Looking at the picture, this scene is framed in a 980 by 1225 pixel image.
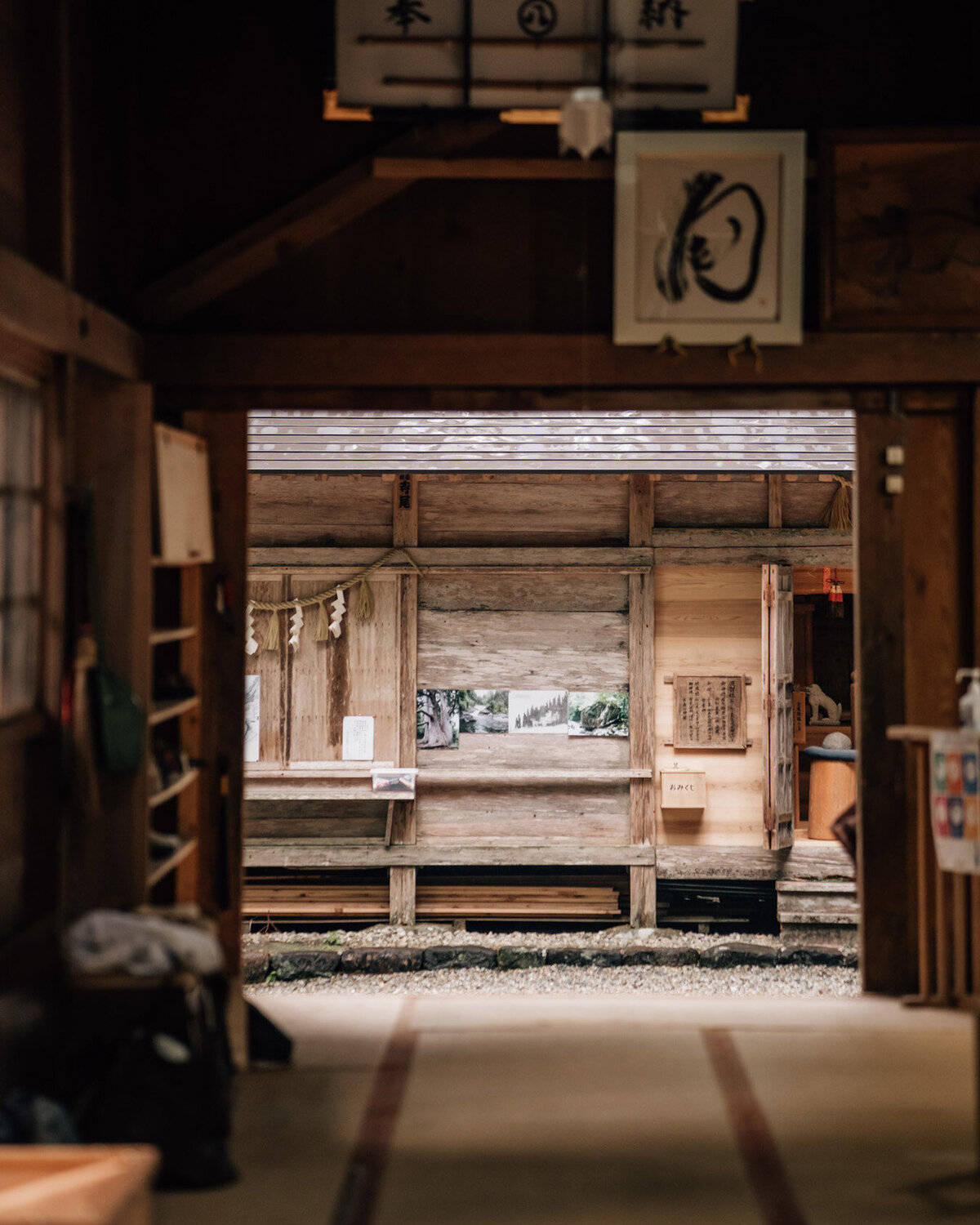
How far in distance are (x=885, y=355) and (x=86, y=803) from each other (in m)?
3.64

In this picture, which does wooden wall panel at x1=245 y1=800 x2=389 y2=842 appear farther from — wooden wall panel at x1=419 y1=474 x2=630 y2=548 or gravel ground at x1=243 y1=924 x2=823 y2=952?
wooden wall panel at x1=419 y1=474 x2=630 y2=548

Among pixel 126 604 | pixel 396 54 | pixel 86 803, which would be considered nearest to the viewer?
pixel 86 803

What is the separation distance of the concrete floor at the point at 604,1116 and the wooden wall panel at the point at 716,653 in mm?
4608

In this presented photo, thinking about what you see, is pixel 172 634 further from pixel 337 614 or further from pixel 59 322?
pixel 337 614

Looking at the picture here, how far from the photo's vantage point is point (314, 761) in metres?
9.23

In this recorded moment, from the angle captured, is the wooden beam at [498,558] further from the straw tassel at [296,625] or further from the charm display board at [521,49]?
the charm display board at [521,49]

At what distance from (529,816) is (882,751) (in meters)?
4.83

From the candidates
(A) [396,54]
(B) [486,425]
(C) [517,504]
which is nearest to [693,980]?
(C) [517,504]

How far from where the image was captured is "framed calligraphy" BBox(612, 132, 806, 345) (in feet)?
14.9

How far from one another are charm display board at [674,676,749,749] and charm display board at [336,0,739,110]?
5525 mm

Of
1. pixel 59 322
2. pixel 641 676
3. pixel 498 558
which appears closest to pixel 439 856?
pixel 641 676

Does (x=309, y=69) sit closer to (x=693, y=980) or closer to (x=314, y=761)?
(x=314, y=761)

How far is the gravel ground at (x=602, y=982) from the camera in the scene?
8.02 m

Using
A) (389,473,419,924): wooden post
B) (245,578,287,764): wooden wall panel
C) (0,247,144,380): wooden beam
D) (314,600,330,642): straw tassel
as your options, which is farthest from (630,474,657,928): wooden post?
(0,247,144,380): wooden beam
